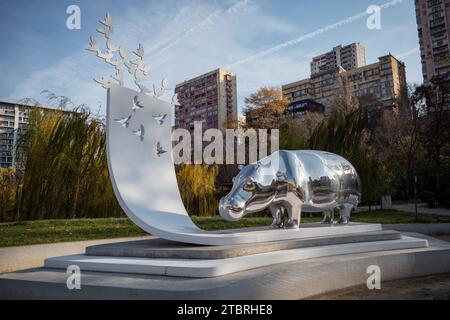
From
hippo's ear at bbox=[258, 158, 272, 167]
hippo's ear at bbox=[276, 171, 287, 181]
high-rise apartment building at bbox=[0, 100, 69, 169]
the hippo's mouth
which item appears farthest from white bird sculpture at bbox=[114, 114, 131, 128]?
high-rise apartment building at bbox=[0, 100, 69, 169]

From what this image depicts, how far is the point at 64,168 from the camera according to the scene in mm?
12062

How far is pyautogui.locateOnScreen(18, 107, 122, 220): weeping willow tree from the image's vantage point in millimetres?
11859

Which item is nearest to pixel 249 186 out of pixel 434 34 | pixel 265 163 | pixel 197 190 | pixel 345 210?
pixel 265 163

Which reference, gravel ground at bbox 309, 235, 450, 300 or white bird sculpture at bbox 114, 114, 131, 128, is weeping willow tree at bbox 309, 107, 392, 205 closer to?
gravel ground at bbox 309, 235, 450, 300

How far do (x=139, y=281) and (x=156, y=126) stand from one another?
318 centimetres

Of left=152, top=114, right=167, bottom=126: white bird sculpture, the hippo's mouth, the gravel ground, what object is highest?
left=152, top=114, right=167, bottom=126: white bird sculpture

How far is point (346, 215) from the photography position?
714 cm

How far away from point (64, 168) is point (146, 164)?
7140mm

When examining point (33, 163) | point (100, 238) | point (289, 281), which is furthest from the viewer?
point (33, 163)

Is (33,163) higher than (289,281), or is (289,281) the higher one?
(33,163)

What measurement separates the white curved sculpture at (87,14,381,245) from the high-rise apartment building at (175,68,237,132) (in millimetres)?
47766

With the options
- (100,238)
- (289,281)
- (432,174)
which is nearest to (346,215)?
(289,281)

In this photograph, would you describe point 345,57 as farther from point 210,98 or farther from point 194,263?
point 194,263
